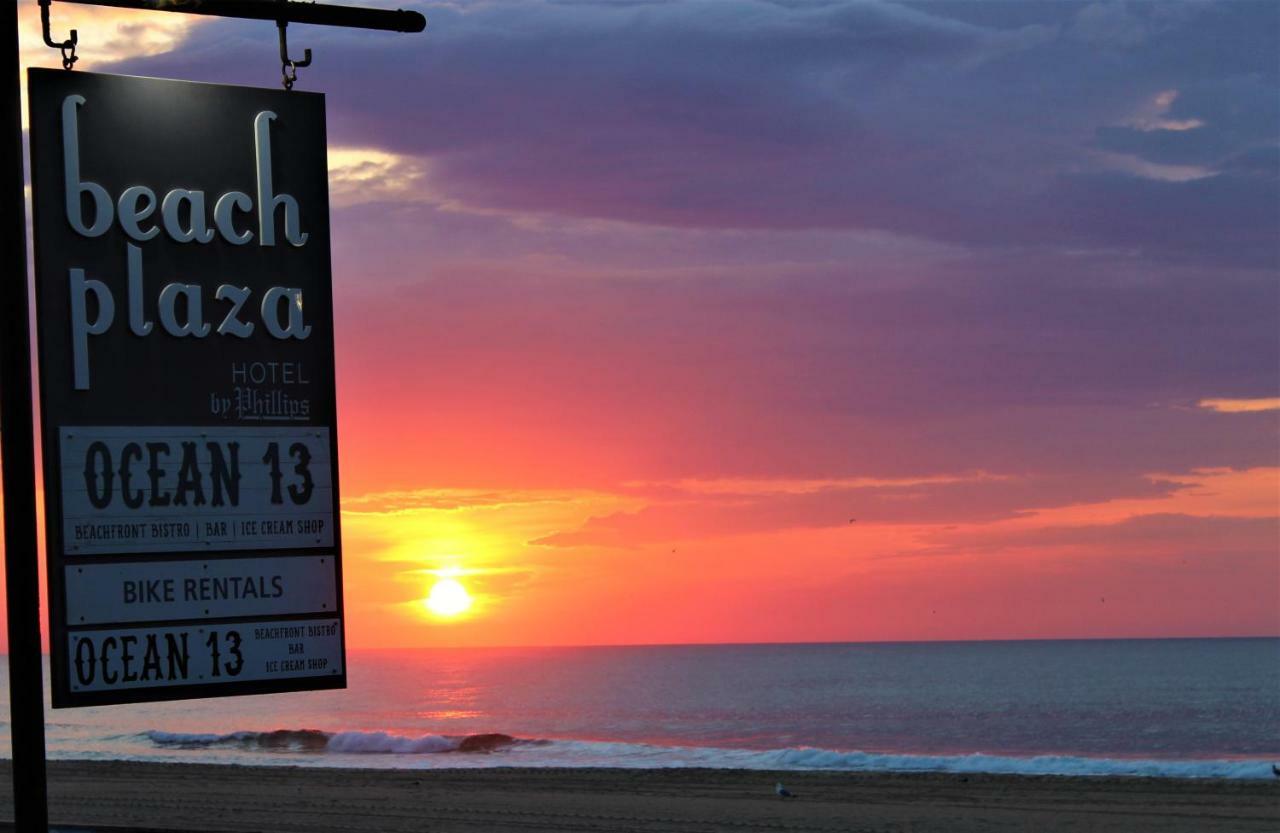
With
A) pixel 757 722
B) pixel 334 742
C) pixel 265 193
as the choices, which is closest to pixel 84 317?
pixel 265 193

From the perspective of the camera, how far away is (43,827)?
6.17 meters

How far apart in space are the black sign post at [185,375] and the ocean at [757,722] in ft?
81.8

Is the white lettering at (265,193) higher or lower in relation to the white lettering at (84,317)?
higher

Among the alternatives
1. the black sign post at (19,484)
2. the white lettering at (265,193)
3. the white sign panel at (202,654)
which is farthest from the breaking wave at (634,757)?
the black sign post at (19,484)

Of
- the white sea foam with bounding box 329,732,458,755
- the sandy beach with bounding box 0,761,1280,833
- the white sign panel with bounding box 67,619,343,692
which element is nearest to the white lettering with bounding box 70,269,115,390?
the white sign panel with bounding box 67,619,343,692

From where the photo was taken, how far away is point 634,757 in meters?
37.1

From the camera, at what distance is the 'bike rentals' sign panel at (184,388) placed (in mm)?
6852

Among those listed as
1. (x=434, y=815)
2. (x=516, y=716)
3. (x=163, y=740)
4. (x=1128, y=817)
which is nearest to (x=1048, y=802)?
(x=1128, y=817)

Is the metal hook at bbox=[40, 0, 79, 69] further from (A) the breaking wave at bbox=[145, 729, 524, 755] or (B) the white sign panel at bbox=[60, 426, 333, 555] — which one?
(A) the breaking wave at bbox=[145, 729, 524, 755]

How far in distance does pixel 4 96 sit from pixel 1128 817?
1922 cm

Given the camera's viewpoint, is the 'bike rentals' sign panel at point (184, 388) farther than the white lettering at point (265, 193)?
No

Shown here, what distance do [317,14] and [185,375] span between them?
1.93 m

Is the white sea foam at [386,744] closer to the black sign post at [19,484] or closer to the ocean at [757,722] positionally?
the ocean at [757,722]

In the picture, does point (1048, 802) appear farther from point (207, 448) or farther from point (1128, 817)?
point (207, 448)
